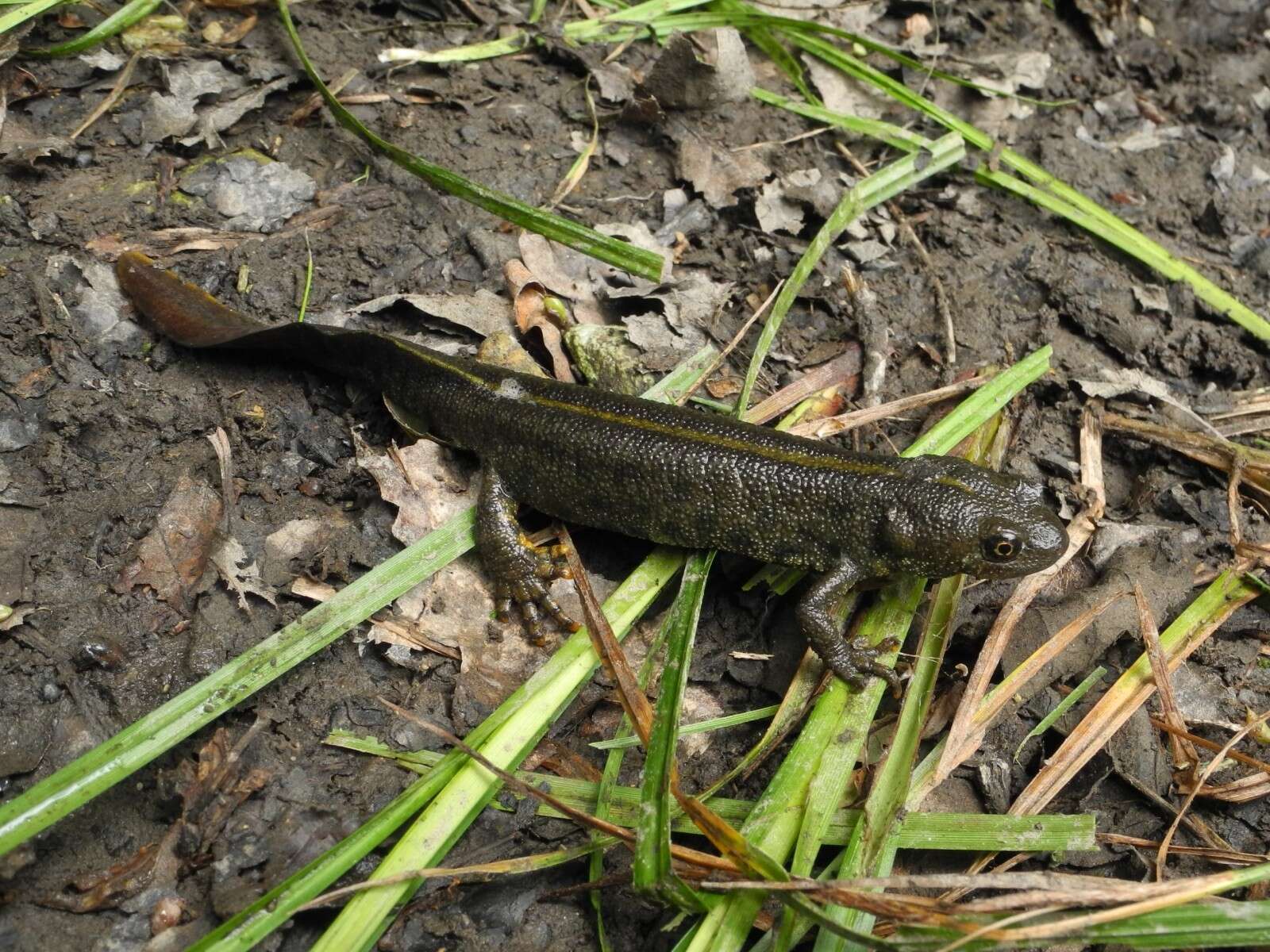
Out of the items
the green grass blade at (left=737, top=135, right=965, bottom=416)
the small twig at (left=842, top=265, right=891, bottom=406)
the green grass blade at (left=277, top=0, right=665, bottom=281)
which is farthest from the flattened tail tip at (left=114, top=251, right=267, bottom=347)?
the small twig at (left=842, top=265, right=891, bottom=406)

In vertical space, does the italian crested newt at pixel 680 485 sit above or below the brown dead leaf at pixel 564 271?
below

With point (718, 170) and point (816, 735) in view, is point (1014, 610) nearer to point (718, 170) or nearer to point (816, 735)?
point (816, 735)

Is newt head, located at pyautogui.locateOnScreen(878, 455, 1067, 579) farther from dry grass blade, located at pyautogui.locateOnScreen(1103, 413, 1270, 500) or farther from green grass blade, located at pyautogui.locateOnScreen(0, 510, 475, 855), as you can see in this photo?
green grass blade, located at pyautogui.locateOnScreen(0, 510, 475, 855)

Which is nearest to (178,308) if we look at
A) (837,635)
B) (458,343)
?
(458,343)

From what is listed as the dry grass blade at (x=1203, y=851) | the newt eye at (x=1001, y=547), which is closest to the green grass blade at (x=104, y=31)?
the newt eye at (x=1001, y=547)

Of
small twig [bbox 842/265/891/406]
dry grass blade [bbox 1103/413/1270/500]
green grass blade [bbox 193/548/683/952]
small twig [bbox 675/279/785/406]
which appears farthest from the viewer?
small twig [bbox 842/265/891/406]

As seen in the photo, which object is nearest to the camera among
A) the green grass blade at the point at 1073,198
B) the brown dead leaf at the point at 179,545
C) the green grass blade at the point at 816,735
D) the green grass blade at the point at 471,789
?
the green grass blade at the point at 471,789

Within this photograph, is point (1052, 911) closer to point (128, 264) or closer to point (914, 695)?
point (914, 695)

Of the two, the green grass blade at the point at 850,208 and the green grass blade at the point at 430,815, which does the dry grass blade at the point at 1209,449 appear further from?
the green grass blade at the point at 430,815
